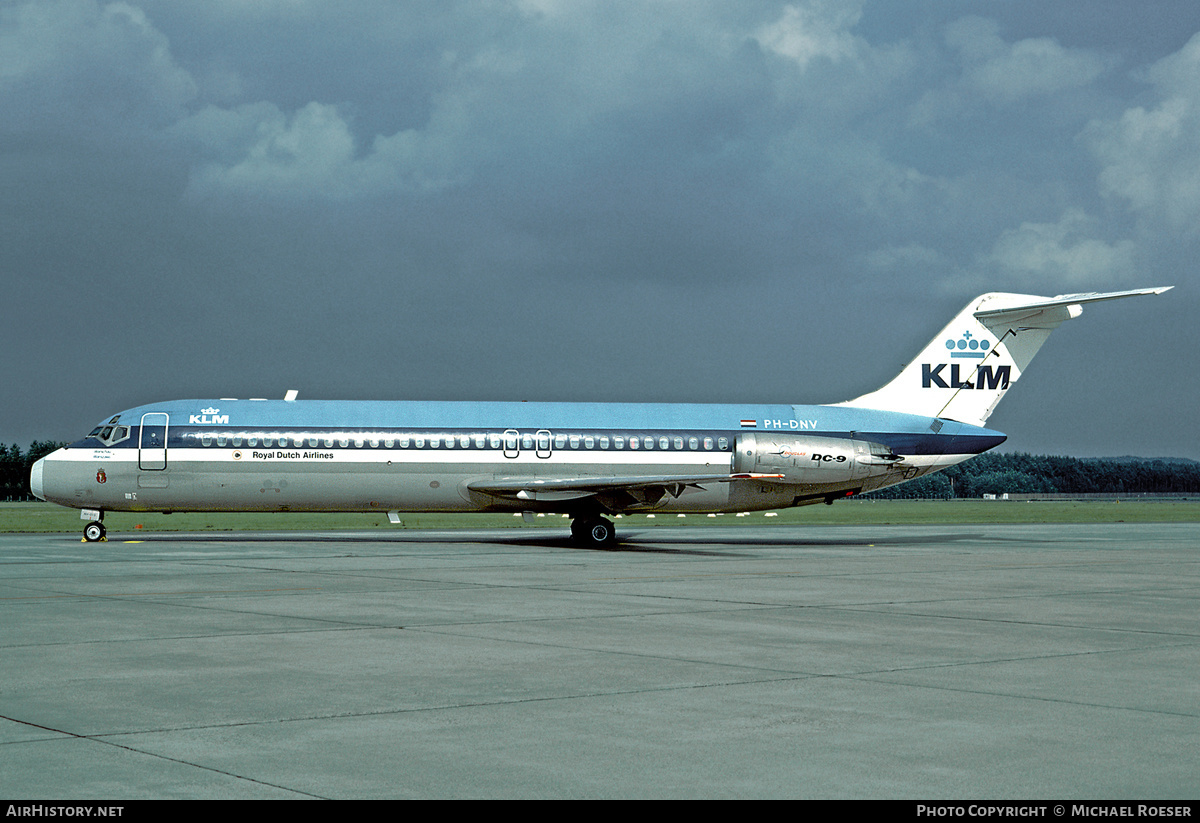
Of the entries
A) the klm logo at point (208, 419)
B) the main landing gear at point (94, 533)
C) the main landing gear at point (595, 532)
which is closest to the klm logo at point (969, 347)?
the main landing gear at point (595, 532)

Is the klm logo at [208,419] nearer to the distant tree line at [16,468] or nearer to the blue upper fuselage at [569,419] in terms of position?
the blue upper fuselage at [569,419]

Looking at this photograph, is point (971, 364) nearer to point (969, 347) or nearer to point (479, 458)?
point (969, 347)

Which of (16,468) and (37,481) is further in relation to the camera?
(16,468)

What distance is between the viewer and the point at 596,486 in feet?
107

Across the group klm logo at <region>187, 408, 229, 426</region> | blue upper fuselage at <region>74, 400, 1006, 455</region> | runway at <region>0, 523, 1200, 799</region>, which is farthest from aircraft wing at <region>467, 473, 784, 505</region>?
runway at <region>0, 523, 1200, 799</region>

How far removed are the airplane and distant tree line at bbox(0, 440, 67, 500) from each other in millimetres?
74870

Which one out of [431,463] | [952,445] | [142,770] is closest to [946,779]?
[142,770]

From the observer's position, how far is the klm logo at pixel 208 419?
34250 mm

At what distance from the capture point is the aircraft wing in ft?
107

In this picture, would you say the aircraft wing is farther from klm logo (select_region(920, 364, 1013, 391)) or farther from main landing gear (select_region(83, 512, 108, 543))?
main landing gear (select_region(83, 512, 108, 543))

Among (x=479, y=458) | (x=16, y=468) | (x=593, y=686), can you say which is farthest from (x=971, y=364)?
(x=16, y=468)

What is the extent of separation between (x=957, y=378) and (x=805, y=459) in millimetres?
6785

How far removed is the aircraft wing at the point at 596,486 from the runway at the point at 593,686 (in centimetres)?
929

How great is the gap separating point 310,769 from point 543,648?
5.77m
